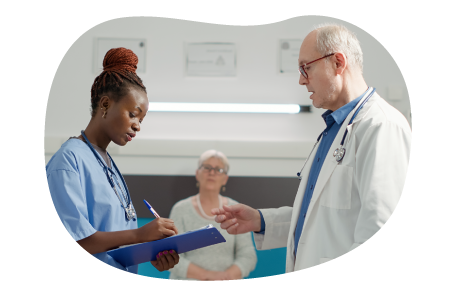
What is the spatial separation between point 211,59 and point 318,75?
161 cm

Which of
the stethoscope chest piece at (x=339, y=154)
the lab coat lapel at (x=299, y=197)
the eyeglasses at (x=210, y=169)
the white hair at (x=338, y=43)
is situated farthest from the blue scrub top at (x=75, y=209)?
the eyeglasses at (x=210, y=169)

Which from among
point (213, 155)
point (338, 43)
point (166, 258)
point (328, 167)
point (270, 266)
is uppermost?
point (338, 43)

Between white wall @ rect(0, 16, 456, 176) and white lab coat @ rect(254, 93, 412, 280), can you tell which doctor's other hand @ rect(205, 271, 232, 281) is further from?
white lab coat @ rect(254, 93, 412, 280)

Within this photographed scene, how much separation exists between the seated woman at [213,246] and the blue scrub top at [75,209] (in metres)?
1.27

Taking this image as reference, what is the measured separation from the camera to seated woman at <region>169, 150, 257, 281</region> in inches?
93.6

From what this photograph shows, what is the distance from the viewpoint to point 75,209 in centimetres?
105

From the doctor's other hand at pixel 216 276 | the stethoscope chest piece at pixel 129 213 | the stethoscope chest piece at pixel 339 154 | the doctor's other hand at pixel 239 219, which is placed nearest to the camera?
the stethoscope chest piece at pixel 339 154

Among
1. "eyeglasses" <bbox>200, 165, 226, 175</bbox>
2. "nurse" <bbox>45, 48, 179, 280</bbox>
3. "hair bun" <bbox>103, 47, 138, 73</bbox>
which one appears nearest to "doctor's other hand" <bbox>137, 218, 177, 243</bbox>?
"nurse" <bbox>45, 48, 179, 280</bbox>

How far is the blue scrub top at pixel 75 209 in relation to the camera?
1.05 m

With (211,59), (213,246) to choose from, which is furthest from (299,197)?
(211,59)

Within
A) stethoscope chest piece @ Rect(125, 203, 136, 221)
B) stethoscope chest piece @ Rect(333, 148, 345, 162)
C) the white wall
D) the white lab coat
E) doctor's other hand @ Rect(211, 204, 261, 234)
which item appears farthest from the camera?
the white wall

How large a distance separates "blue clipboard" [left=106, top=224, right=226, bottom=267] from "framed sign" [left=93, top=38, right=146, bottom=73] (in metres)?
1.80

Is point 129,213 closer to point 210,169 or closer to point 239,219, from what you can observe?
point 239,219

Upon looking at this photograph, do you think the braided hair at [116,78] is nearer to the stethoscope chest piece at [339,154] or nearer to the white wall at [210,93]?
the stethoscope chest piece at [339,154]
